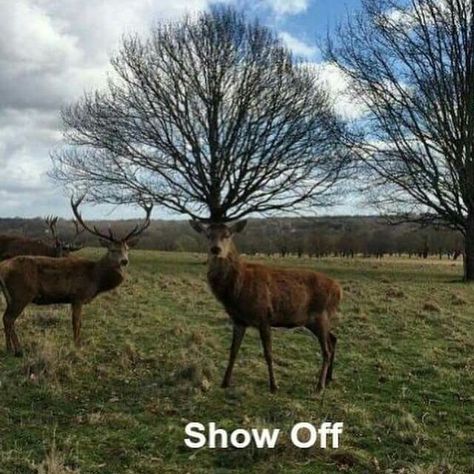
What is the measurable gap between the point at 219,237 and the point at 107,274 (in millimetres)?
3021

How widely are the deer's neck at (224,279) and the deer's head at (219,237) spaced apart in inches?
4.0

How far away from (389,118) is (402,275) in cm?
644

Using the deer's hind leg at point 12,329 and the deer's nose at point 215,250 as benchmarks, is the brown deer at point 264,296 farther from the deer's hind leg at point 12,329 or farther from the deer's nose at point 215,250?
the deer's hind leg at point 12,329

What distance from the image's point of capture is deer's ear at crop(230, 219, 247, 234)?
8914 millimetres

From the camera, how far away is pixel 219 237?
28.5 feet

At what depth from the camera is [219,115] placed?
3088 centimetres

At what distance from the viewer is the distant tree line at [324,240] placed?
1804 inches

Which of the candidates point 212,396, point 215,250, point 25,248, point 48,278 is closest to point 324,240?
point 25,248

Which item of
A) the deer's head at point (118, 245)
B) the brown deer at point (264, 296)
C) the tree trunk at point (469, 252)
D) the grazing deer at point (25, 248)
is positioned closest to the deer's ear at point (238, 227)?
the brown deer at point (264, 296)

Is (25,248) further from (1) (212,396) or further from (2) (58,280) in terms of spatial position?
(1) (212,396)

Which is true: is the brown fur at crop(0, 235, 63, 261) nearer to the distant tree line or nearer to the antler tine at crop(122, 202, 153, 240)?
the antler tine at crop(122, 202, 153, 240)

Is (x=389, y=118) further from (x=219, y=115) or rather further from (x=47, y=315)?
(x=47, y=315)

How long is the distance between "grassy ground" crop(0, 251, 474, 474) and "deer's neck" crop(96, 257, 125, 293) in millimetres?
792

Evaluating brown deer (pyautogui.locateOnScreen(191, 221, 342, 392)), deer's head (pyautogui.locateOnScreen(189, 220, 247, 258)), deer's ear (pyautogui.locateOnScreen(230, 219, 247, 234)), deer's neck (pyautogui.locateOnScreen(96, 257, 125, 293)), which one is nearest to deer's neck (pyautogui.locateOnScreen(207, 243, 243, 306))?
brown deer (pyautogui.locateOnScreen(191, 221, 342, 392))
